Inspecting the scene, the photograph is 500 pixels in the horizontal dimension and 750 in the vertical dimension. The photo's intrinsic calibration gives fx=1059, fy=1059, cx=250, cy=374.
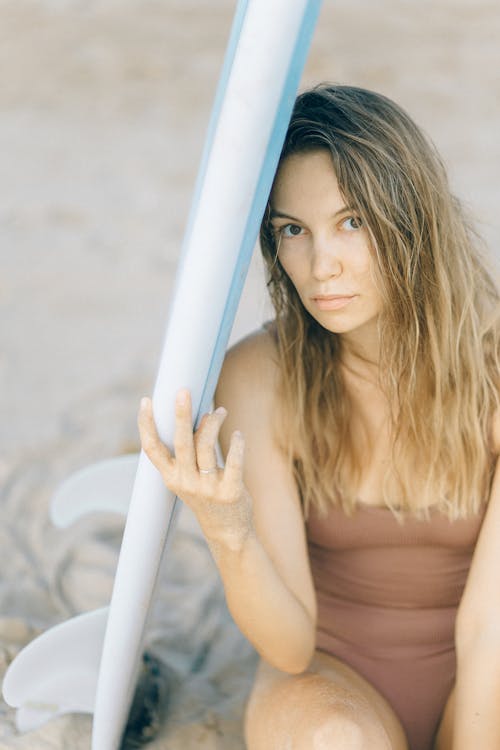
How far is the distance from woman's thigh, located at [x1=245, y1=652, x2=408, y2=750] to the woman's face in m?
0.54

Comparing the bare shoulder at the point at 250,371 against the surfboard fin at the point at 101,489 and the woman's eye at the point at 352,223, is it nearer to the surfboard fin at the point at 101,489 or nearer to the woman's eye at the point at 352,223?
the woman's eye at the point at 352,223

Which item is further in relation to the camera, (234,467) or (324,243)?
(324,243)

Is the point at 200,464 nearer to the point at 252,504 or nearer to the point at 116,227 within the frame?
the point at 252,504

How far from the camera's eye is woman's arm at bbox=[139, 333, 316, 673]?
4.34 ft

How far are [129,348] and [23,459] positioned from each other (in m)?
0.67

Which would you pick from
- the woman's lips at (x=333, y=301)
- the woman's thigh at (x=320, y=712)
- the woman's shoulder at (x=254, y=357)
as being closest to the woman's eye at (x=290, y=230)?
the woman's lips at (x=333, y=301)

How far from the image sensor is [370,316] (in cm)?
151

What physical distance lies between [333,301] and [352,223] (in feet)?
0.36

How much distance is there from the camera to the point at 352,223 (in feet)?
4.82

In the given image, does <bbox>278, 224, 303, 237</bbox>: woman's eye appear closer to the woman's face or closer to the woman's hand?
the woman's face

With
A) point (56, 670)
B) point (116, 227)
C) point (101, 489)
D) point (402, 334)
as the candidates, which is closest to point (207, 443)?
point (402, 334)

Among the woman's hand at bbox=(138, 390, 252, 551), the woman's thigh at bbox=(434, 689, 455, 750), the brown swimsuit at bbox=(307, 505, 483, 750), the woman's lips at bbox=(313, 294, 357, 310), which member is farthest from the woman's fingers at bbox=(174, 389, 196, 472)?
the woman's thigh at bbox=(434, 689, 455, 750)

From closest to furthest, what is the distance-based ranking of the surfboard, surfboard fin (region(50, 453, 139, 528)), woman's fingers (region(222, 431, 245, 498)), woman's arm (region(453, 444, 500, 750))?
the surfboard < woman's fingers (region(222, 431, 245, 498)) < woman's arm (region(453, 444, 500, 750)) < surfboard fin (region(50, 453, 139, 528))

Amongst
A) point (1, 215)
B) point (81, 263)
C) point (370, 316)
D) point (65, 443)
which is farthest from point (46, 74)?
point (370, 316)
